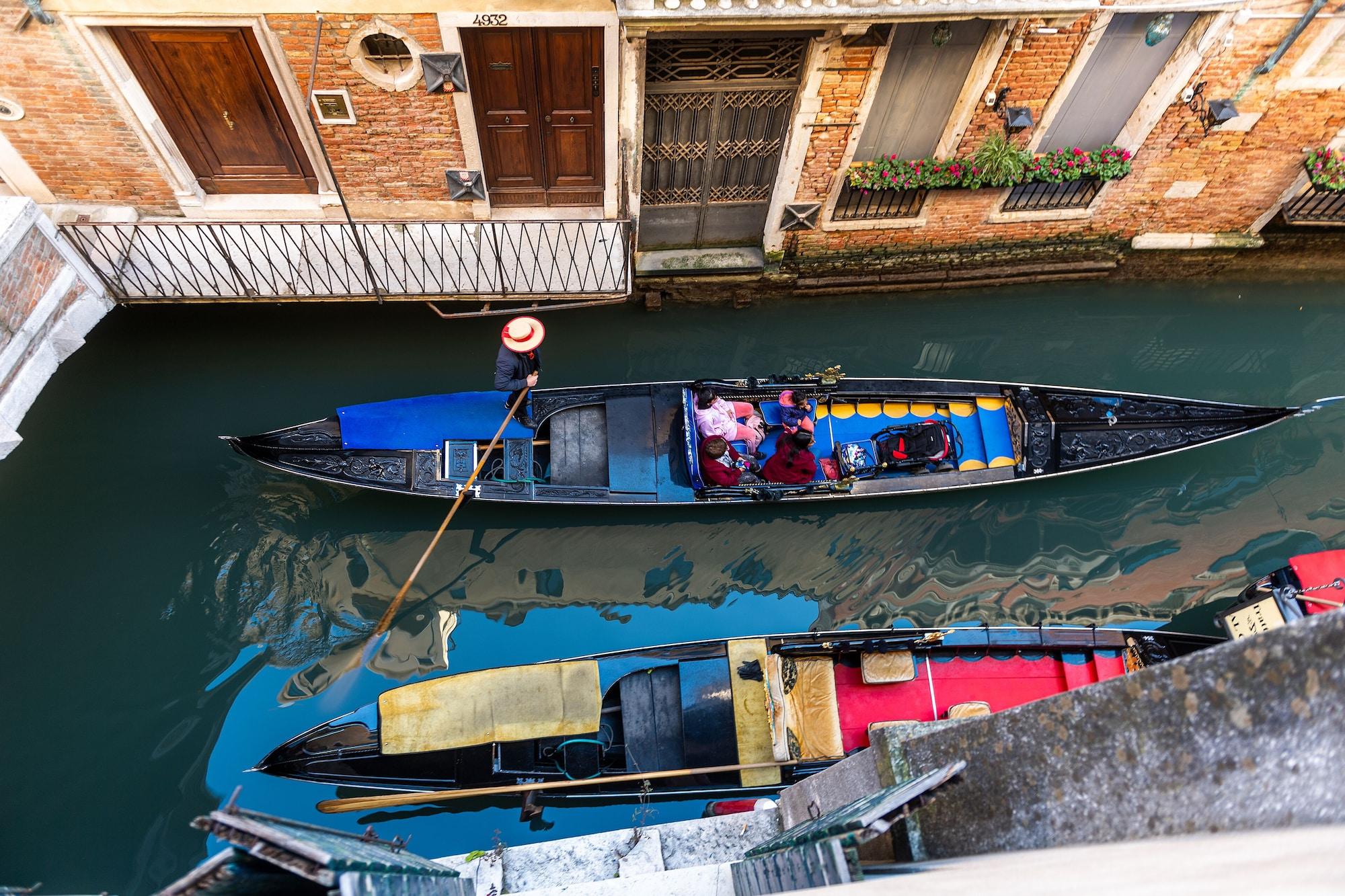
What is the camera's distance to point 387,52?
21.3 feet

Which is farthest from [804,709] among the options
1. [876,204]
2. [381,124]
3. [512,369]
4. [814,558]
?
[381,124]

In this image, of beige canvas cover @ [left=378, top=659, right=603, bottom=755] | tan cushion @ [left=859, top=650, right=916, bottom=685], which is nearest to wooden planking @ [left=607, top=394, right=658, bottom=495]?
beige canvas cover @ [left=378, top=659, right=603, bottom=755]

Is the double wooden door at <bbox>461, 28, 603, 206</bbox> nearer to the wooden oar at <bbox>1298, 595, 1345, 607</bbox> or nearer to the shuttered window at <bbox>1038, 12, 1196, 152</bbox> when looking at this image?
the shuttered window at <bbox>1038, 12, 1196, 152</bbox>

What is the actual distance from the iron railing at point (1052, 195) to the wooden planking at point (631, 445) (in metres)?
4.59

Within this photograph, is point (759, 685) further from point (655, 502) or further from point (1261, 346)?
point (1261, 346)

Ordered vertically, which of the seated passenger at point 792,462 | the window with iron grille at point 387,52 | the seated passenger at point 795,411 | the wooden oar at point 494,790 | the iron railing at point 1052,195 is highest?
the iron railing at point 1052,195

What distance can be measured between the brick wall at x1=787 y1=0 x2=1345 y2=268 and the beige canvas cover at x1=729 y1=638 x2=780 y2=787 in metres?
4.58

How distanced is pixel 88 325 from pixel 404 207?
3.04 m

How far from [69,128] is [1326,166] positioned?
39.5 feet

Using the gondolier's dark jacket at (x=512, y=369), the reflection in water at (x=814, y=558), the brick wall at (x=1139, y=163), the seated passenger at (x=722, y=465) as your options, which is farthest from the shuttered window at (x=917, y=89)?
the gondolier's dark jacket at (x=512, y=369)

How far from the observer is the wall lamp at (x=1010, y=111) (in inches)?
281

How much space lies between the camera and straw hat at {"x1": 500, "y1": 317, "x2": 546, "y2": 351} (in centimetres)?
647

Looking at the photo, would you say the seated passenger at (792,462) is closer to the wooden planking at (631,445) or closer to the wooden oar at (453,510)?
the wooden planking at (631,445)

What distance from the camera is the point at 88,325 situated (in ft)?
23.3
